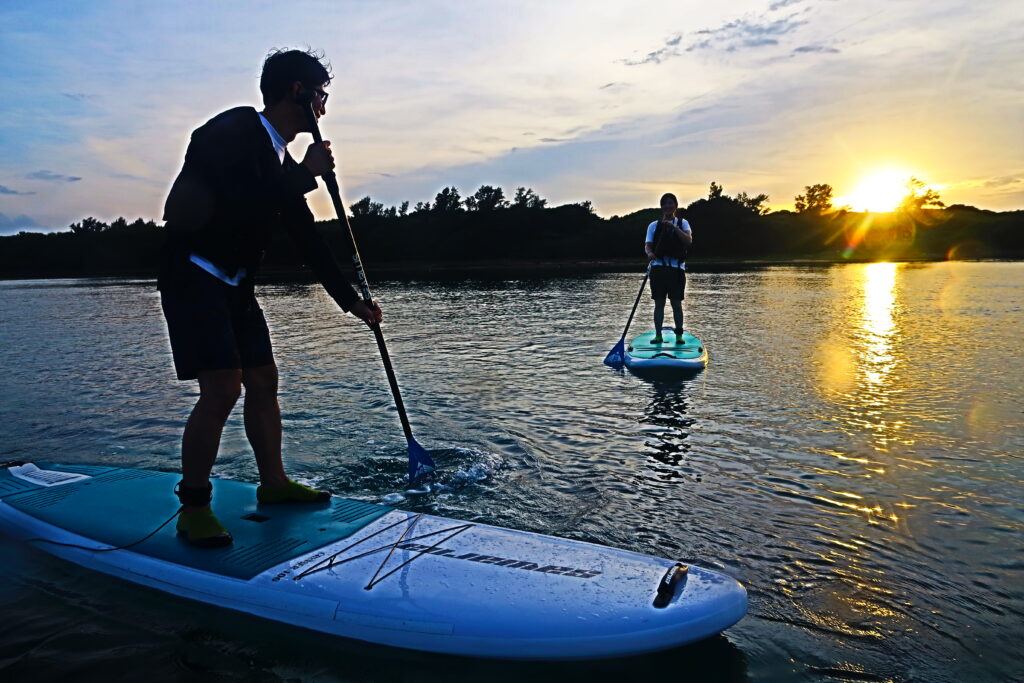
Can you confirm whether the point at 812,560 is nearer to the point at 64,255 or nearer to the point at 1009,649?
the point at 1009,649

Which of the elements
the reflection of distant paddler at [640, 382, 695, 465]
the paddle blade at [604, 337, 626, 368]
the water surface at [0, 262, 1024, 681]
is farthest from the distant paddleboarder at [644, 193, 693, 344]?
the reflection of distant paddler at [640, 382, 695, 465]

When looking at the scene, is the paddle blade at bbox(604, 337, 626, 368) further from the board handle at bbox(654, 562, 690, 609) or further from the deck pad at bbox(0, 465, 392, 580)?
the board handle at bbox(654, 562, 690, 609)

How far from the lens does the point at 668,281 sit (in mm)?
11000

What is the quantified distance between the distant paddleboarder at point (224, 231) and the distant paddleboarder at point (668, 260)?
766 centimetres

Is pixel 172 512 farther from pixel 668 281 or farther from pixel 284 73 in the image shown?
pixel 668 281

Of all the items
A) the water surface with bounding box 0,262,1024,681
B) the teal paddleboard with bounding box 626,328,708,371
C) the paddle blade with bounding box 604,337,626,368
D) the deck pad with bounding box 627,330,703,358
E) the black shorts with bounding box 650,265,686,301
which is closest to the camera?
the water surface with bounding box 0,262,1024,681

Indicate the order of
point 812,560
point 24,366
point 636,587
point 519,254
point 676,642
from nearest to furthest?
point 676,642
point 636,587
point 812,560
point 24,366
point 519,254

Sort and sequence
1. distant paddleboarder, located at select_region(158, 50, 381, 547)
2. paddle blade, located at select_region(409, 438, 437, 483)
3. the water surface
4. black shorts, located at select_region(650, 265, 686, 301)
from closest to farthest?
1. the water surface
2. distant paddleboarder, located at select_region(158, 50, 381, 547)
3. paddle blade, located at select_region(409, 438, 437, 483)
4. black shorts, located at select_region(650, 265, 686, 301)

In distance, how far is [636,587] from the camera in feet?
9.61

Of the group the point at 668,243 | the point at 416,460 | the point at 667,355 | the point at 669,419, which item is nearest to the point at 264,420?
the point at 416,460

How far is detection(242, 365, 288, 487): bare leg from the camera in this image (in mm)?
3908

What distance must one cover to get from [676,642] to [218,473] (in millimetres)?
4305

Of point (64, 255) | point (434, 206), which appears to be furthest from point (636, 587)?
point (434, 206)

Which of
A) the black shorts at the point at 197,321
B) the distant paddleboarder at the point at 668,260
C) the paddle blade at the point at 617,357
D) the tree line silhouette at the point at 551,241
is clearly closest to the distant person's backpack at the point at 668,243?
the distant paddleboarder at the point at 668,260
